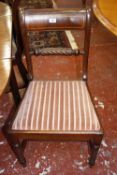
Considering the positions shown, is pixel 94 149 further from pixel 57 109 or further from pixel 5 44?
pixel 5 44

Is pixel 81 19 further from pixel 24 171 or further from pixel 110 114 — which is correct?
pixel 24 171

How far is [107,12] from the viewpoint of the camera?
4.02ft

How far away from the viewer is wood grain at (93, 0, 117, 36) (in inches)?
43.2

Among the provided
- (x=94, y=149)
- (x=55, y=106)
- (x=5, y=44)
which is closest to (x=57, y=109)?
(x=55, y=106)

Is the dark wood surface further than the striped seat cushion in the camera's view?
No

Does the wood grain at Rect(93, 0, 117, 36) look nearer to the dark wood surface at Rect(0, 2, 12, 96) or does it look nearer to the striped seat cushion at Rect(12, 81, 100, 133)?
the striped seat cushion at Rect(12, 81, 100, 133)

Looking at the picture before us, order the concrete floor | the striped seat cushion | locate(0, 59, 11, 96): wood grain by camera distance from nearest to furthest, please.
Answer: locate(0, 59, 11, 96): wood grain
the striped seat cushion
the concrete floor

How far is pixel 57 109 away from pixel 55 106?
25 mm

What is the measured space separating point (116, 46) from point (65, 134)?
1732 millimetres

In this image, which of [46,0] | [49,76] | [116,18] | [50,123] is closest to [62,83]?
[50,123]

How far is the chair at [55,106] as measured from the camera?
3.57ft

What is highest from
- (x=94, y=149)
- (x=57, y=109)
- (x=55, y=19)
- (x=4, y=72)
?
(x=55, y=19)

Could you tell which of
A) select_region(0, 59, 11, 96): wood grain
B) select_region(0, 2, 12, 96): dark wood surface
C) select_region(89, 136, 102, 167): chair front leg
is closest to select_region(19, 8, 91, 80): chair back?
select_region(0, 2, 12, 96): dark wood surface

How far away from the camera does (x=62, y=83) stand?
134cm
